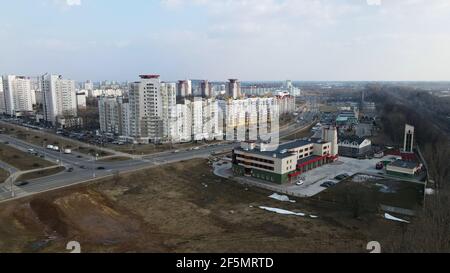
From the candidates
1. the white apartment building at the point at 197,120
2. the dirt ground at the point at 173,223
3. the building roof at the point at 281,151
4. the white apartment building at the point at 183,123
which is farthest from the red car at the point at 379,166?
the white apartment building at the point at 183,123

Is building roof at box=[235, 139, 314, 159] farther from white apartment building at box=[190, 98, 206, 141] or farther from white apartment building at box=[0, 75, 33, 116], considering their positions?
white apartment building at box=[0, 75, 33, 116]

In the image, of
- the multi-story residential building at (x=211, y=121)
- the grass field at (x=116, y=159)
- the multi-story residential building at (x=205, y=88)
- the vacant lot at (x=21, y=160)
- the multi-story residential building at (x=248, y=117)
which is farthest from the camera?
the multi-story residential building at (x=205, y=88)

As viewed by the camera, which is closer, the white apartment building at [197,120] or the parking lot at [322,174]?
the parking lot at [322,174]

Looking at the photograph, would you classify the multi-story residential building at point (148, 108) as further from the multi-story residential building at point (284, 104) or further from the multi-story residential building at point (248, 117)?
the multi-story residential building at point (284, 104)

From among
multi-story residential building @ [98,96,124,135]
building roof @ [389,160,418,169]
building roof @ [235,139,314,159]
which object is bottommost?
building roof @ [389,160,418,169]

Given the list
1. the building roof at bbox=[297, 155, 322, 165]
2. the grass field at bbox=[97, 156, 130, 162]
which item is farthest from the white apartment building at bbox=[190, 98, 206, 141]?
the building roof at bbox=[297, 155, 322, 165]
